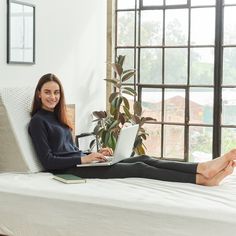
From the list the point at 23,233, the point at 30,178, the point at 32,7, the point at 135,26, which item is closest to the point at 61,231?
the point at 23,233

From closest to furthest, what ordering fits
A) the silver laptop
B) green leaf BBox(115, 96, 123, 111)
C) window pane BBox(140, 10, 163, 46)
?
1. the silver laptop
2. green leaf BBox(115, 96, 123, 111)
3. window pane BBox(140, 10, 163, 46)

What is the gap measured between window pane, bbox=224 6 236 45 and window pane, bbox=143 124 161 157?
47.7 inches

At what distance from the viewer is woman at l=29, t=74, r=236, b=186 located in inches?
108

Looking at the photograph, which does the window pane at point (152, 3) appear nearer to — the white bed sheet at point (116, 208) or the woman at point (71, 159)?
the woman at point (71, 159)

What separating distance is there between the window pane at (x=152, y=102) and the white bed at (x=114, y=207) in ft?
7.79

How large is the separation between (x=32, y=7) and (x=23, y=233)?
1993mm

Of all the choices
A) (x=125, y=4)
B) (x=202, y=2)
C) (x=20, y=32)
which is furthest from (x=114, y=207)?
(x=125, y=4)

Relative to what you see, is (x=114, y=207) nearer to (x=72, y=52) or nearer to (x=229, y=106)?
(x=72, y=52)

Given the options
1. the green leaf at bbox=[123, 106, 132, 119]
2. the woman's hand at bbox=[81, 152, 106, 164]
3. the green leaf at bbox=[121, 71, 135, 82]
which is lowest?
the woman's hand at bbox=[81, 152, 106, 164]

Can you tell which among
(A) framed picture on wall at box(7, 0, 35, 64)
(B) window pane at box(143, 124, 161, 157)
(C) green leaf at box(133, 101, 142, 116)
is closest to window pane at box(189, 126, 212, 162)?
(B) window pane at box(143, 124, 161, 157)

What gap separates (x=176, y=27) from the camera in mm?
5191

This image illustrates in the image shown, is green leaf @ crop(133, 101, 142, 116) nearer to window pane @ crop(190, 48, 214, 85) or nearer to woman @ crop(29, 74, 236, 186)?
window pane @ crop(190, 48, 214, 85)

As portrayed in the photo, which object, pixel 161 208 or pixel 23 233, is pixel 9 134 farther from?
pixel 161 208

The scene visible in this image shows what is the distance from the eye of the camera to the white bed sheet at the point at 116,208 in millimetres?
2238
